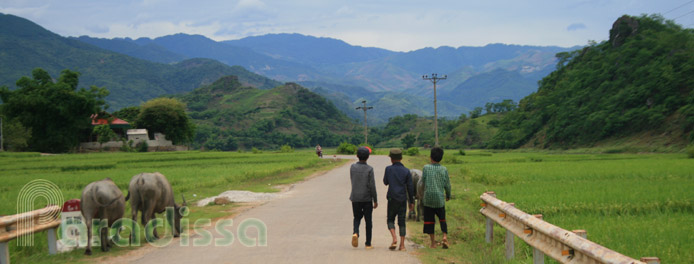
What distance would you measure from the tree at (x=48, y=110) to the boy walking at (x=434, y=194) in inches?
2321

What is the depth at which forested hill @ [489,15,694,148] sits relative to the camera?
181 feet

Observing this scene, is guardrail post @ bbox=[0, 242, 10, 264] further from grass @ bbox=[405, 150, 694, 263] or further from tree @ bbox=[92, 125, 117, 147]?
tree @ bbox=[92, 125, 117, 147]

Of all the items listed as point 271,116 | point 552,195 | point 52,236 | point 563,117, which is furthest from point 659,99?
point 271,116

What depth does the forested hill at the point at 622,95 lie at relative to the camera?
181ft

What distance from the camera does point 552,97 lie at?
3135 inches

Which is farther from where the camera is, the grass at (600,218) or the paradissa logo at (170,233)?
the paradissa logo at (170,233)

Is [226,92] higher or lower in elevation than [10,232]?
higher

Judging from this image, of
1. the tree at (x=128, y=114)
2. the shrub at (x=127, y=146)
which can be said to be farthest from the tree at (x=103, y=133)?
the tree at (x=128, y=114)

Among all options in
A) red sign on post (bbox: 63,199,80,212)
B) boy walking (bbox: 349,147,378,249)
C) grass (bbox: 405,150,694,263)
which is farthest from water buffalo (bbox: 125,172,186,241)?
grass (bbox: 405,150,694,263)

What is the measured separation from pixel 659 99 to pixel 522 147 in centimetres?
2333

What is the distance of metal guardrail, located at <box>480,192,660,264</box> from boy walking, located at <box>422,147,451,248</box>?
0.76m

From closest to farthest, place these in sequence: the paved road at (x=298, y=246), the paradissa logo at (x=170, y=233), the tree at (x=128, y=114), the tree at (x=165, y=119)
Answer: the paved road at (x=298, y=246), the paradissa logo at (x=170, y=233), the tree at (x=165, y=119), the tree at (x=128, y=114)

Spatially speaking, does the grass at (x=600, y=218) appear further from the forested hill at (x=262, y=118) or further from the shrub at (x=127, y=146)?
the forested hill at (x=262, y=118)

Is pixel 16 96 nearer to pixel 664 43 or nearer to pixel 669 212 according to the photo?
pixel 669 212
